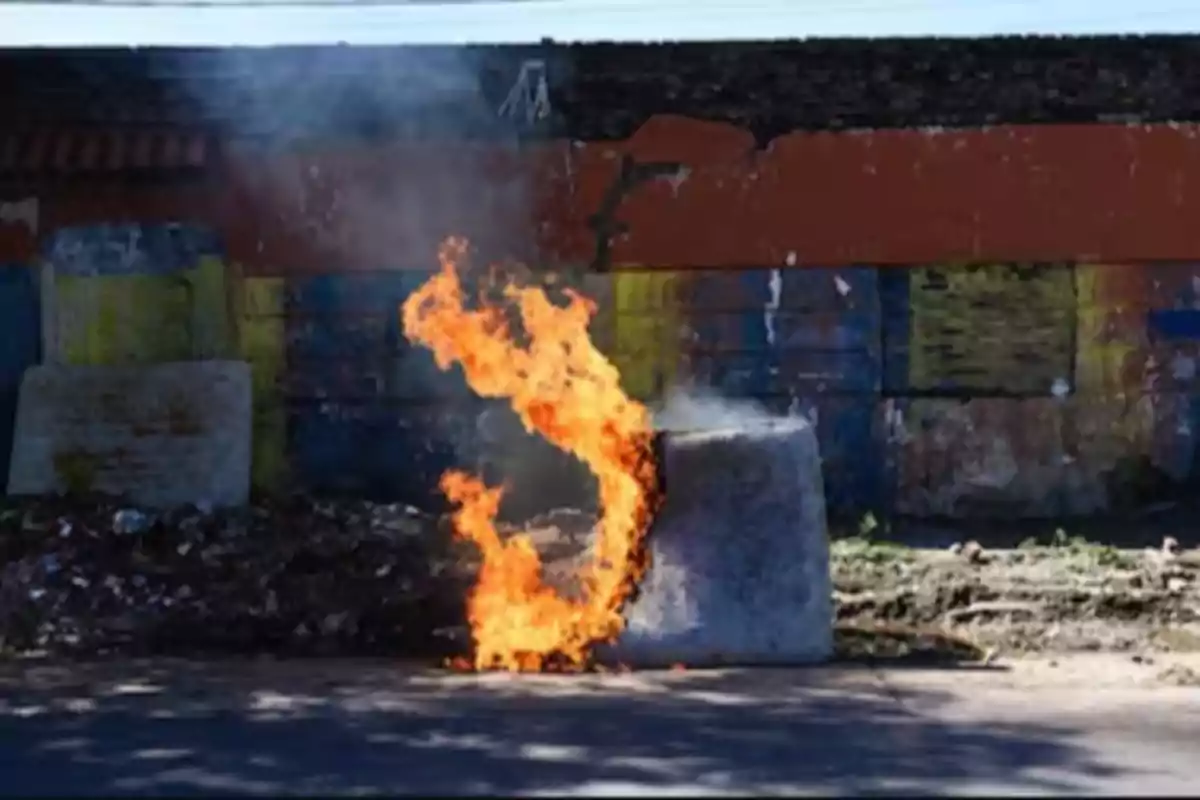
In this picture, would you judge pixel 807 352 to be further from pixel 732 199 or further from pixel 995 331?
pixel 995 331

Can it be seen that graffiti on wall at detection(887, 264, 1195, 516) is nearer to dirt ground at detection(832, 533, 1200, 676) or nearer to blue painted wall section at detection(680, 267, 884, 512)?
blue painted wall section at detection(680, 267, 884, 512)

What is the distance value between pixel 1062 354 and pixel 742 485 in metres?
6.57

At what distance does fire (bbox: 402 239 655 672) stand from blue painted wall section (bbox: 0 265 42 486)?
582 centimetres

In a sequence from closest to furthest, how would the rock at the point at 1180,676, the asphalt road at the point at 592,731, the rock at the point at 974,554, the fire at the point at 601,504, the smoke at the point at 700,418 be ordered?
the asphalt road at the point at 592,731 → the rock at the point at 1180,676 → the fire at the point at 601,504 → the smoke at the point at 700,418 → the rock at the point at 974,554

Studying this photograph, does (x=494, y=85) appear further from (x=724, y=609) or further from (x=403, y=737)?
(x=403, y=737)

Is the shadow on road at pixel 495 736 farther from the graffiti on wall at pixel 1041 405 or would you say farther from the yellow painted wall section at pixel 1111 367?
the yellow painted wall section at pixel 1111 367

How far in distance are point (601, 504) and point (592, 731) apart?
2.52m

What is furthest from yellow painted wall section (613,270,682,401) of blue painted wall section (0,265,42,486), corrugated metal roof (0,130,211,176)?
blue painted wall section (0,265,42,486)

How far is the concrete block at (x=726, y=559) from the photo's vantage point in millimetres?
9133

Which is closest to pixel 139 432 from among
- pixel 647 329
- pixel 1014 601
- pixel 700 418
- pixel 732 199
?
pixel 647 329

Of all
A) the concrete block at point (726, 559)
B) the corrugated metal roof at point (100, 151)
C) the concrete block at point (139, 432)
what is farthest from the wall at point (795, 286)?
the concrete block at point (726, 559)

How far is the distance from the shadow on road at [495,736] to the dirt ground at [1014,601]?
1.56 metres

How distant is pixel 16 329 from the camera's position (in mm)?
14852

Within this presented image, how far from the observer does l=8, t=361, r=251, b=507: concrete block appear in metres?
13.5
